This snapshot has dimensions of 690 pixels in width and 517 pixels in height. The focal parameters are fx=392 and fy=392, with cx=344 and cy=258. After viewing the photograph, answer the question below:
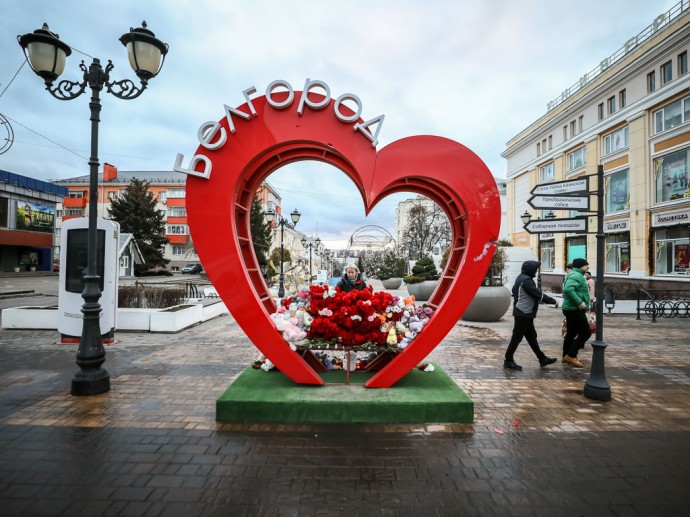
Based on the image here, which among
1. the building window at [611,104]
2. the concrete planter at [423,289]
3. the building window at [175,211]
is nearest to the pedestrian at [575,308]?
the concrete planter at [423,289]

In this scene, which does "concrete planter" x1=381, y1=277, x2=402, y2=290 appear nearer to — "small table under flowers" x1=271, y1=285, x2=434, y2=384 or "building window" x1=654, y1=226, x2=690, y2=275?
"building window" x1=654, y1=226, x2=690, y2=275

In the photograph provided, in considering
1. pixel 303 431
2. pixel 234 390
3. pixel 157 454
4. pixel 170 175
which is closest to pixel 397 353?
pixel 303 431

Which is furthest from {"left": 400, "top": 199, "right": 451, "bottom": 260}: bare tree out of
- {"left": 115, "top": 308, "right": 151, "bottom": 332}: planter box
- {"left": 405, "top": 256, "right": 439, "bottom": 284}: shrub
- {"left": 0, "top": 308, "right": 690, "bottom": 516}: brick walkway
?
{"left": 0, "top": 308, "right": 690, "bottom": 516}: brick walkway

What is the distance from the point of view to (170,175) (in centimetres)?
6288

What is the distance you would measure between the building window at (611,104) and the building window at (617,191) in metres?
3.95

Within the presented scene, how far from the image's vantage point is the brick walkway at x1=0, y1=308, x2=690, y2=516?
303 centimetres

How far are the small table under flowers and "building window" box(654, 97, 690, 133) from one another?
21.6 meters

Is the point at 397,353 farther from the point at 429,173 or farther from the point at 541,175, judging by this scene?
the point at 541,175

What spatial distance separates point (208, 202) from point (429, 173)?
2.65 metres

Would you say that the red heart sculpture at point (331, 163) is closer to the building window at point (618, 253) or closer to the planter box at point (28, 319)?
the planter box at point (28, 319)

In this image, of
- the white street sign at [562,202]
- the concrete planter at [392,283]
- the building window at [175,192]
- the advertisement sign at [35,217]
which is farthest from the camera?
the building window at [175,192]

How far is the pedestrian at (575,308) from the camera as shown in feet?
22.1

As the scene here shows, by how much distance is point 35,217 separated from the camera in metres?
42.3

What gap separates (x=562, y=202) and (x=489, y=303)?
7179 millimetres
